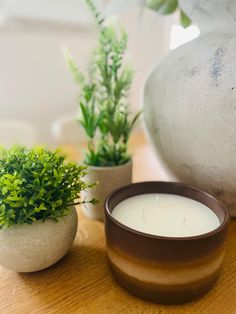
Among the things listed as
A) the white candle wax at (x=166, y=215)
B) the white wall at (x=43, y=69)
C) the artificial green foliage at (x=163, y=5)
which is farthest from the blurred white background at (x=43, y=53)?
the white candle wax at (x=166, y=215)

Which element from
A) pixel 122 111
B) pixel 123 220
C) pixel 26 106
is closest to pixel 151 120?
pixel 122 111

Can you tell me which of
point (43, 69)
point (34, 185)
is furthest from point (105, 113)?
point (43, 69)

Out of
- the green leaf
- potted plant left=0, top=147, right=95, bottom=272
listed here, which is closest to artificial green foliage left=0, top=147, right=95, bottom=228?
potted plant left=0, top=147, right=95, bottom=272

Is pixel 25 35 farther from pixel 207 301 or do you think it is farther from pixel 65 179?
pixel 207 301

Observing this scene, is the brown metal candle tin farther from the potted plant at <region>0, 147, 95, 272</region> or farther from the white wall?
the white wall

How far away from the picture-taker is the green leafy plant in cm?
35

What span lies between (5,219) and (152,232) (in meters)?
0.12

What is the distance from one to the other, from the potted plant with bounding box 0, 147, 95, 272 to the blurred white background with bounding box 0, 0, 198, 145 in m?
0.66

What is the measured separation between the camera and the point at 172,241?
0.77 feet

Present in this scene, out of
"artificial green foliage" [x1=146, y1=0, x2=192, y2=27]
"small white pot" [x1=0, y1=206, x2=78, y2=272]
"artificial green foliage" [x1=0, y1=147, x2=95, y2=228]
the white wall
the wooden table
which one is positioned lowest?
the white wall

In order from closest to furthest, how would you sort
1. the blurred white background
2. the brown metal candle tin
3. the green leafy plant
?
1. the brown metal candle tin
2. the green leafy plant
3. the blurred white background

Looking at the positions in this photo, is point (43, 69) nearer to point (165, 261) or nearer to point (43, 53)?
point (43, 53)

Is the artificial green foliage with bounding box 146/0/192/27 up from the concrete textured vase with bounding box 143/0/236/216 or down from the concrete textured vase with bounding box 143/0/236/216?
up

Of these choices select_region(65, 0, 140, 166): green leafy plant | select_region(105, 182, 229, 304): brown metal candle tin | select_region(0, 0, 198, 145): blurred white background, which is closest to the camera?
select_region(105, 182, 229, 304): brown metal candle tin
